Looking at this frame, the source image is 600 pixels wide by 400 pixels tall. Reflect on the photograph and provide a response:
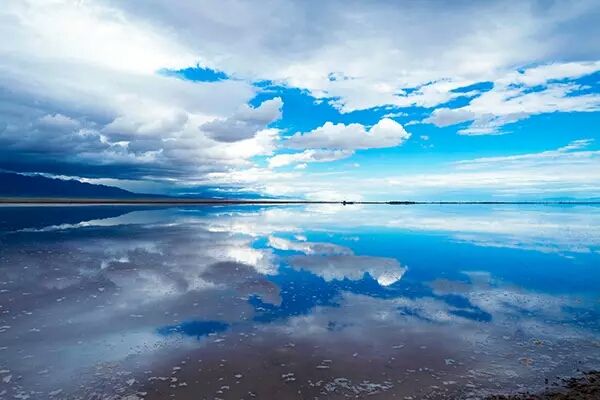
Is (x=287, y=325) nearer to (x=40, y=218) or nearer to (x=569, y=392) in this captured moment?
(x=569, y=392)

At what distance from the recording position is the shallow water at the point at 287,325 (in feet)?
36.4

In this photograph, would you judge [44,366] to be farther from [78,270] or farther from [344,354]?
[78,270]

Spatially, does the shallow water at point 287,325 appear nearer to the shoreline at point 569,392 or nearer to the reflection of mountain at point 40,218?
the shoreline at point 569,392

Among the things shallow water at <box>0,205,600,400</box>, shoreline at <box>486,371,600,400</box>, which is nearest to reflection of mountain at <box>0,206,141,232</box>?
shallow water at <box>0,205,600,400</box>

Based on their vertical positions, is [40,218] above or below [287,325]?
below

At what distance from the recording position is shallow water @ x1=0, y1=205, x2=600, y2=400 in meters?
11.1

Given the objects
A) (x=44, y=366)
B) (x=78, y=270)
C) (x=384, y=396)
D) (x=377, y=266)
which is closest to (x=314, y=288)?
(x=377, y=266)

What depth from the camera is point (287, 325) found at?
15.5 metres

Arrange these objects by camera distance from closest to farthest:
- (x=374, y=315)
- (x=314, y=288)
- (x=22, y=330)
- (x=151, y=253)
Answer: (x=22, y=330), (x=374, y=315), (x=314, y=288), (x=151, y=253)

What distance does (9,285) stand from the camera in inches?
808

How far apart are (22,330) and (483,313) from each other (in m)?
17.8

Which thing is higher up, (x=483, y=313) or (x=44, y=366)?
(x=483, y=313)

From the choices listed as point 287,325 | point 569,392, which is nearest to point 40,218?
point 287,325

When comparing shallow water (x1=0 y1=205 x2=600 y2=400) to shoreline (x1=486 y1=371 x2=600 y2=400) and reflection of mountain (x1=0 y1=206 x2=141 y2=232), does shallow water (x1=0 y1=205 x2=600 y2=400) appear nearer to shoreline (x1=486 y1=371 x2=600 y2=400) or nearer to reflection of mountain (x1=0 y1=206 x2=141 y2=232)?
shoreline (x1=486 y1=371 x2=600 y2=400)
